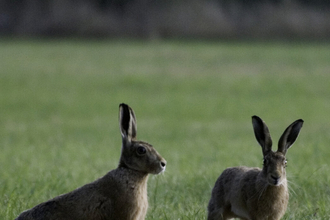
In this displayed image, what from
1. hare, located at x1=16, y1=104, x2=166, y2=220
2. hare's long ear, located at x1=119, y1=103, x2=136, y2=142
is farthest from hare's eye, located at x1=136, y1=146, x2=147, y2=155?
hare's long ear, located at x1=119, y1=103, x2=136, y2=142

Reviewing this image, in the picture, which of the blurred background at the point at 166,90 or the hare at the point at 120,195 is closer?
the hare at the point at 120,195

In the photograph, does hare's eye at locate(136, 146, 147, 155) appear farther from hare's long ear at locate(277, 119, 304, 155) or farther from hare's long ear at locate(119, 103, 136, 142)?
hare's long ear at locate(277, 119, 304, 155)

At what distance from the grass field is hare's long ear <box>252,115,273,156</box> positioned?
100 cm

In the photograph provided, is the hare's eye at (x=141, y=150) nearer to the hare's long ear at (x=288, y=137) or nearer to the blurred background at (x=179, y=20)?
the hare's long ear at (x=288, y=137)

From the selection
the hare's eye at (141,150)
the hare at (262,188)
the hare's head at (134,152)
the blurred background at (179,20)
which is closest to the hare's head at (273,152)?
the hare at (262,188)

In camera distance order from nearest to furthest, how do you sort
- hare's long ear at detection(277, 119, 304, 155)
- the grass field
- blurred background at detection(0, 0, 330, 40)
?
hare's long ear at detection(277, 119, 304, 155) < the grass field < blurred background at detection(0, 0, 330, 40)

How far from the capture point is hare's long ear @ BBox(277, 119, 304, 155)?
192 inches

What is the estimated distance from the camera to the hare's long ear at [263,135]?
4.91 m

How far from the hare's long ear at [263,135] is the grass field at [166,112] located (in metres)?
1.00

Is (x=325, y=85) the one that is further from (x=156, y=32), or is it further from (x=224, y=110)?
(x=156, y=32)

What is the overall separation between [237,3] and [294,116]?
19.2 metres

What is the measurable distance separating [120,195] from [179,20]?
3158cm

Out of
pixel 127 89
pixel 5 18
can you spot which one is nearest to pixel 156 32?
pixel 5 18

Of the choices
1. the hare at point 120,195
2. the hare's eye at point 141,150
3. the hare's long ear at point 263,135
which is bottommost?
the hare at point 120,195
